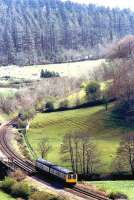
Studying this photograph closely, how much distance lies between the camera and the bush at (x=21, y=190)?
2542 inches

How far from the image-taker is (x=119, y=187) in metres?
70.2

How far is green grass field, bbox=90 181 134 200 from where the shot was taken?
66250 mm

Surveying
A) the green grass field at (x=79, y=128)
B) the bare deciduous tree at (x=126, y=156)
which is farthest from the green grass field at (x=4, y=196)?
the bare deciduous tree at (x=126, y=156)

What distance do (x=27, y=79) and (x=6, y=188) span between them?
92582 mm

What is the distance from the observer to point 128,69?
12525 cm

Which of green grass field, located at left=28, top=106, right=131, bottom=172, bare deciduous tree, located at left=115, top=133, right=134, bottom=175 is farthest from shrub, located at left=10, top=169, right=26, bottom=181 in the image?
bare deciduous tree, located at left=115, top=133, right=134, bottom=175

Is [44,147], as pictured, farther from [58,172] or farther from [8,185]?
[8,185]

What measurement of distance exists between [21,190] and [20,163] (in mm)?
19160

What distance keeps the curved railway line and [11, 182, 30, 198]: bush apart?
5.42 m

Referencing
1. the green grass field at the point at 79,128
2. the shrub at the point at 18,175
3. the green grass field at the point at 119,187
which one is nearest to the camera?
the green grass field at the point at 119,187

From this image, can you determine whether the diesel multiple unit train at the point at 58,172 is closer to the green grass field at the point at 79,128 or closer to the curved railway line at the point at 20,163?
the curved railway line at the point at 20,163

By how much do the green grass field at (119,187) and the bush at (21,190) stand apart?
29.5 ft

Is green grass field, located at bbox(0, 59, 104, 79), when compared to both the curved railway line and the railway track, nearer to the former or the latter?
the curved railway line

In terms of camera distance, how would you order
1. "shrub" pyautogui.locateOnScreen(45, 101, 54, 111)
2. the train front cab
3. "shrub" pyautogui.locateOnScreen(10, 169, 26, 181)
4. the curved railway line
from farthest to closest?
"shrub" pyautogui.locateOnScreen(45, 101, 54, 111), "shrub" pyautogui.locateOnScreen(10, 169, 26, 181), the train front cab, the curved railway line
